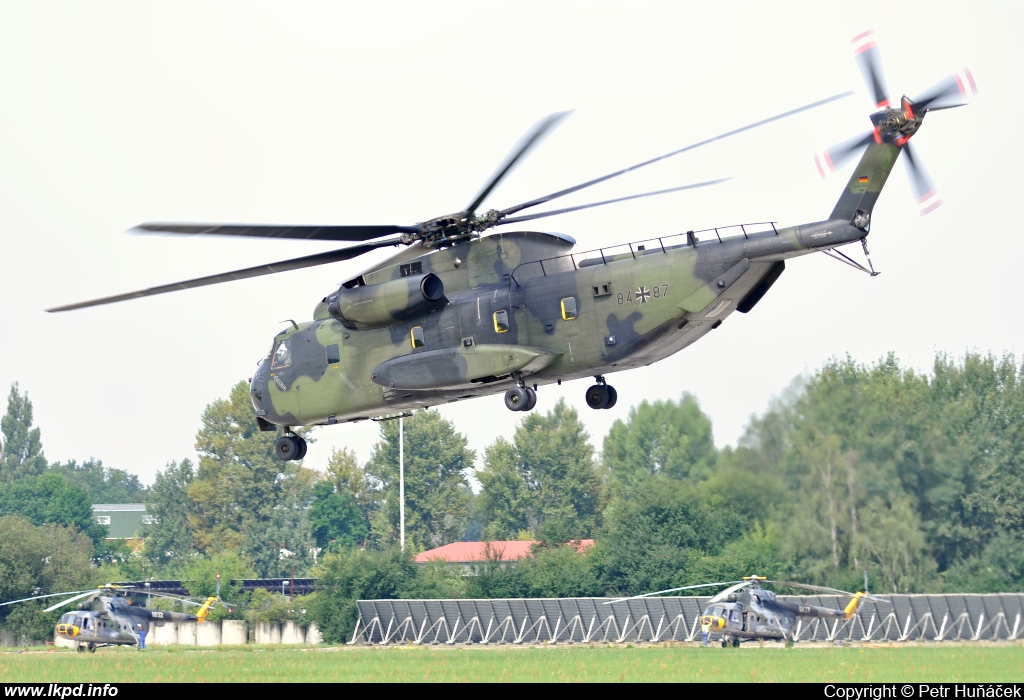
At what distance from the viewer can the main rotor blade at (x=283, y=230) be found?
2727 centimetres

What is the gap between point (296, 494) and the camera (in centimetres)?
10525

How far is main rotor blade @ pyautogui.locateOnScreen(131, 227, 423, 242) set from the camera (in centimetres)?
2727

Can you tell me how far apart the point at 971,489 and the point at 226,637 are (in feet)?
124

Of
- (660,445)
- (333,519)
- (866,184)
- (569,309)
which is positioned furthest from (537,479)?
(866,184)

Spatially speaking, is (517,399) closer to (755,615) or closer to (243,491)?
(755,615)

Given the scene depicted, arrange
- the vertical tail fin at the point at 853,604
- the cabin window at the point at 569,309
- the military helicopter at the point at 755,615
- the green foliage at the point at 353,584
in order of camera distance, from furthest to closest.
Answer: the green foliage at the point at 353,584 → the military helicopter at the point at 755,615 → the vertical tail fin at the point at 853,604 → the cabin window at the point at 569,309

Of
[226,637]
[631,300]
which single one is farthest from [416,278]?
[226,637]

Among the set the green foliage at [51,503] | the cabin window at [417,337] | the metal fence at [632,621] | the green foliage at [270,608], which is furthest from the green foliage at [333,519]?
the cabin window at [417,337]

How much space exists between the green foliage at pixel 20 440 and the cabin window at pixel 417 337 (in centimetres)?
9905

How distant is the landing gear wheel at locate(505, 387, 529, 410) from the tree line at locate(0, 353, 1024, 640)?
7461mm

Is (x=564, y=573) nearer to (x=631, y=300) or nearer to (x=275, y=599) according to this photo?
(x=275, y=599)

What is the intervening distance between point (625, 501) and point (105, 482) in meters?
118

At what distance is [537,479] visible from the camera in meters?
90.1

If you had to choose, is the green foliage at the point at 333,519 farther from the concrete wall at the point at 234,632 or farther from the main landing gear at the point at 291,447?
the main landing gear at the point at 291,447
